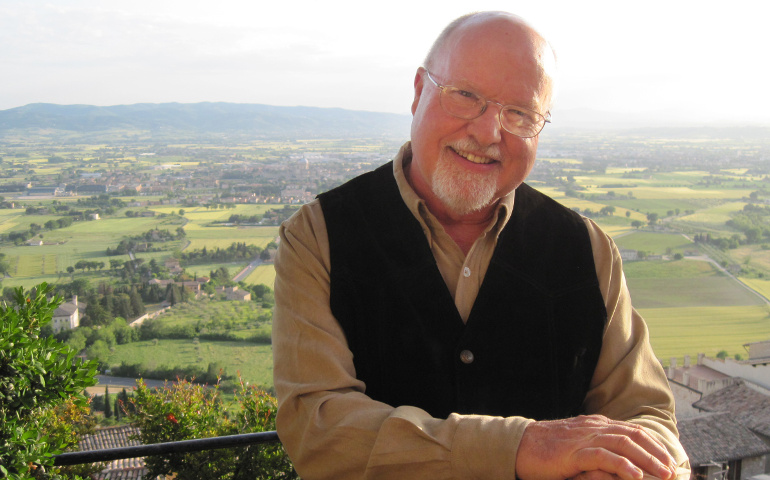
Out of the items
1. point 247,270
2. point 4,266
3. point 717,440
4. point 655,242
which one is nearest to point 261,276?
point 247,270

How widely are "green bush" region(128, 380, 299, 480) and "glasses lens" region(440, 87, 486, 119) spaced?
339 centimetres

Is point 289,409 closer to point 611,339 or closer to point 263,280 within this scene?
point 611,339

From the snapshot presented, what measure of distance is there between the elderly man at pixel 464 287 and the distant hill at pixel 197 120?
51253mm

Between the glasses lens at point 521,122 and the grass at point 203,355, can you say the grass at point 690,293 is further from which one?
the glasses lens at point 521,122

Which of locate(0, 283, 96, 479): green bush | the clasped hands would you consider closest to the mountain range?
locate(0, 283, 96, 479): green bush

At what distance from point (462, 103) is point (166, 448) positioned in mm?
1374

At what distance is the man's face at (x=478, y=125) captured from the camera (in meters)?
1.38

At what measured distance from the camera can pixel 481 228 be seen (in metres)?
1.55

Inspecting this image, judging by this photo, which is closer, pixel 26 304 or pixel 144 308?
pixel 26 304

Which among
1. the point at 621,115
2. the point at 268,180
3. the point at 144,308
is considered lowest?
the point at 144,308

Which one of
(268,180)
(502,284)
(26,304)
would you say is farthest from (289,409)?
(268,180)

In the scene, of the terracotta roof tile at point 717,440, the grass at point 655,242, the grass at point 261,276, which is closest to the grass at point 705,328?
the grass at point 655,242

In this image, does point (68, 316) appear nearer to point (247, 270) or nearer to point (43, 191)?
point (247, 270)

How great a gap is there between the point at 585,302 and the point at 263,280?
21749 millimetres
